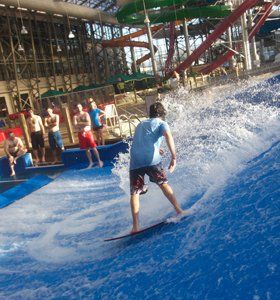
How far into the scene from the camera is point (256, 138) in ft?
23.6

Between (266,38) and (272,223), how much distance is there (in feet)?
127

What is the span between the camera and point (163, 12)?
18641 mm

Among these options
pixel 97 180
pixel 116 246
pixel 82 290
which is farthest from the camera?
pixel 97 180

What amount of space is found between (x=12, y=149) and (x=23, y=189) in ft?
6.37

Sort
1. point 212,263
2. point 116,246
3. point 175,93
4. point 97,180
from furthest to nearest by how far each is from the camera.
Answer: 1. point 175,93
2. point 97,180
3. point 116,246
4. point 212,263

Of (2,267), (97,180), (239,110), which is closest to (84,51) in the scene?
(239,110)

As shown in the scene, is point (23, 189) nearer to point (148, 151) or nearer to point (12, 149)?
point (12, 149)

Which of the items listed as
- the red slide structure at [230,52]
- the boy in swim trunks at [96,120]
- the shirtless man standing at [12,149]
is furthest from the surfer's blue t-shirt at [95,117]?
the red slide structure at [230,52]

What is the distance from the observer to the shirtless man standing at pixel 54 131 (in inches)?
369

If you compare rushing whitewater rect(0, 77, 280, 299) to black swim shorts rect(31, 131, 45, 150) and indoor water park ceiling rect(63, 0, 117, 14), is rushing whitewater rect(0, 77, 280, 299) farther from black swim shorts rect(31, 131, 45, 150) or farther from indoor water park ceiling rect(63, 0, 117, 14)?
indoor water park ceiling rect(63, 0, 117, 14)

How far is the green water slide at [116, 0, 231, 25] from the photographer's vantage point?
54.1 ft

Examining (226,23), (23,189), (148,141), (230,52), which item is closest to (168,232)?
(148,141)

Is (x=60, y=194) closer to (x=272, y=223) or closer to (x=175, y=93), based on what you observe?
(x=272, y=223)

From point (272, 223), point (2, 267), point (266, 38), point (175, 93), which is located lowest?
point (2, 267)
